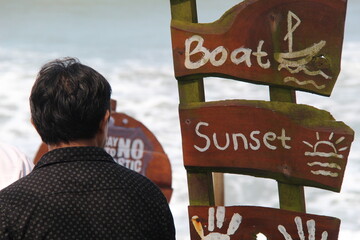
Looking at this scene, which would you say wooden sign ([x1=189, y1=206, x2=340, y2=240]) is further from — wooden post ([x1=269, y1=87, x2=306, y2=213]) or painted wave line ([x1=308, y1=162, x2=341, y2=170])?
painted wave line ([x1=308, y1=162, x2=341, y2=170])

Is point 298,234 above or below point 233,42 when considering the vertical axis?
below

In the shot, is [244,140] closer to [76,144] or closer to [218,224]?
[218,224]

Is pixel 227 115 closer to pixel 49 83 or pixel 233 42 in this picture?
pixel 233 42

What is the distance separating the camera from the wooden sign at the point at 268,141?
224cm

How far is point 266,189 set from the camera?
9406 mm

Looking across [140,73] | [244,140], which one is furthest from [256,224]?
[140,73]

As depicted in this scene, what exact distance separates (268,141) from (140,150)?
2626mm

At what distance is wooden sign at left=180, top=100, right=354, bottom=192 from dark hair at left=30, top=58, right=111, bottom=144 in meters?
0.93

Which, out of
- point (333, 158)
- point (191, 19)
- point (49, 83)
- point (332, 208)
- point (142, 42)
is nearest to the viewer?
point (49, 83)

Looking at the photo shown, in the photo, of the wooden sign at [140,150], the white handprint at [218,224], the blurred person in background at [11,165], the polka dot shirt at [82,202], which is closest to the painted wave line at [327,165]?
the white handprint at [218,224]

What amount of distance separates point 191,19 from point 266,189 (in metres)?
7.15

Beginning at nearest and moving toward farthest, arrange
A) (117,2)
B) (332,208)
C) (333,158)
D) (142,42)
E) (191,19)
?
1. (333,158)
2. (191,19)
3. (332,208)
4. (142,42)
5. (117,2)

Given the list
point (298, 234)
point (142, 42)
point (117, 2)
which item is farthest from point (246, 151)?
point (117, 2)

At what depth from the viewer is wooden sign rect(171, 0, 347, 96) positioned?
2.23 meters
